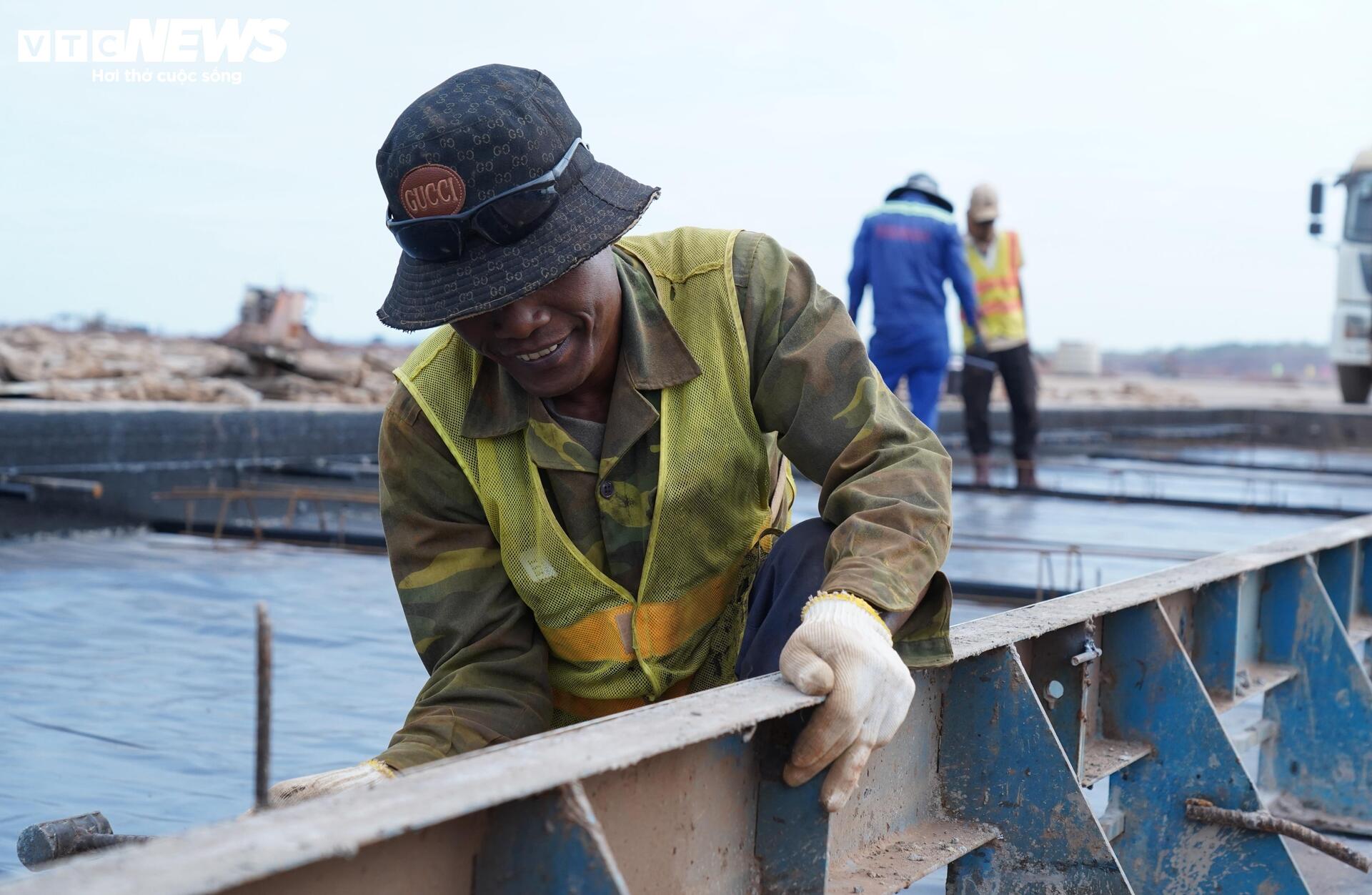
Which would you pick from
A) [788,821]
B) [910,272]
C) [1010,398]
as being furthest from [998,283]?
[788,821]

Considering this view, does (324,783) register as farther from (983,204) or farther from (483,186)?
(983,204)

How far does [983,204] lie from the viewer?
8.95 metres

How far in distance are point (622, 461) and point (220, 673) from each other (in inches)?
93.0

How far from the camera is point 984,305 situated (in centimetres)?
925

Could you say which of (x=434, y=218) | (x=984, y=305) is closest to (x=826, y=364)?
(x=434, y=218)

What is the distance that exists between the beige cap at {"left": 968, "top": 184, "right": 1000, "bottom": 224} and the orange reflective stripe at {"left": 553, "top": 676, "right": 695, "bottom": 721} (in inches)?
282

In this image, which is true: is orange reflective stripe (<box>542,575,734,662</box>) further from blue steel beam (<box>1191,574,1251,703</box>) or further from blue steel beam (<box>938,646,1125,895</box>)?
blue steel beam (<box>1191,574,1251,703</box>)

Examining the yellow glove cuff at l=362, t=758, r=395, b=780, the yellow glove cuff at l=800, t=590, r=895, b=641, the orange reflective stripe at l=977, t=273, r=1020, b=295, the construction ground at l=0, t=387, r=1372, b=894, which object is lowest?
the construction ground at l=0, t=387, r=1372, b=894

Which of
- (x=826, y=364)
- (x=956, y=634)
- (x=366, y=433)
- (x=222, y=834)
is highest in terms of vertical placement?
(x=826, y=364)

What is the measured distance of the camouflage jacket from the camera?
81.5 inches

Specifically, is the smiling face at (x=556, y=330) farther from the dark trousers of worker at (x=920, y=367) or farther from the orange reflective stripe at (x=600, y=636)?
the dark trousers of worker at (x=920, y=367)

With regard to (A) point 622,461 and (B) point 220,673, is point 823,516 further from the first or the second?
(B) point 220,673

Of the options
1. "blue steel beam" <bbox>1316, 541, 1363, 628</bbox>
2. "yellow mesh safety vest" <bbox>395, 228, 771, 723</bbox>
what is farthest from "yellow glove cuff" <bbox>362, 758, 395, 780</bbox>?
"blue steel beam" <bbox>1316, 541, 1363, 628</bbox>

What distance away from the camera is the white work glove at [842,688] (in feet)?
5.45
